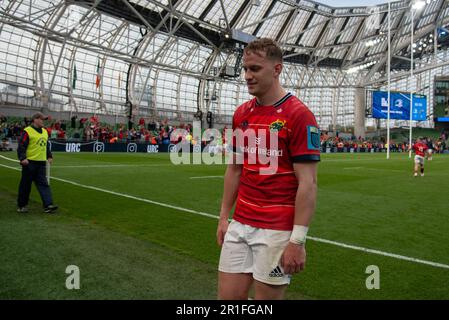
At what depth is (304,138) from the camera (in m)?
2.48

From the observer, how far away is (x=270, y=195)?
8.59 feet

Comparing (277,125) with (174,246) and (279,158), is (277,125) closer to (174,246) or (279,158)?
(279,158)

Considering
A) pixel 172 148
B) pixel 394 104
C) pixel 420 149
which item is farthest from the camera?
Answer: pixel 394 104

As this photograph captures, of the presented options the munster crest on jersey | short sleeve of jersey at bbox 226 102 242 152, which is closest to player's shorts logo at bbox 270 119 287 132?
the munster crest on jersey

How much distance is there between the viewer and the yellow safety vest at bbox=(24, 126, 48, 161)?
812 cm

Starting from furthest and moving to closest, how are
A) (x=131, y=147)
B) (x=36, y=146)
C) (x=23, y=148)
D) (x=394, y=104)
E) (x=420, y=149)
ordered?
(x=394, y=104) → (x=131, y=147) → (x=420, y=149) → (x=36, y=146) → (x=23, y=148)

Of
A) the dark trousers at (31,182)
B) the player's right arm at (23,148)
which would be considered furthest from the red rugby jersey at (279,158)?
the player's right arm at (23,148)

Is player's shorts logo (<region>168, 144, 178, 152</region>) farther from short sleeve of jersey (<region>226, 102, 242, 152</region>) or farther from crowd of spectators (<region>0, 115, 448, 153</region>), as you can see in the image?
short sleeve of jersey (<region>226, 102, 242, 152</region>)

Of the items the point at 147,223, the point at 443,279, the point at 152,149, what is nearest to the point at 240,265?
the point at 443,279

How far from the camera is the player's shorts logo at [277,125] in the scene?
2.57m

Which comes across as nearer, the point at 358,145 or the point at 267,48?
the point at 267,48

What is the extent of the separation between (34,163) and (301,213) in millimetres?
7121

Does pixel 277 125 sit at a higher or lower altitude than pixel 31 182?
higher

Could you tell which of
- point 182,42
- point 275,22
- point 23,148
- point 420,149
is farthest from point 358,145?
point 23,148
